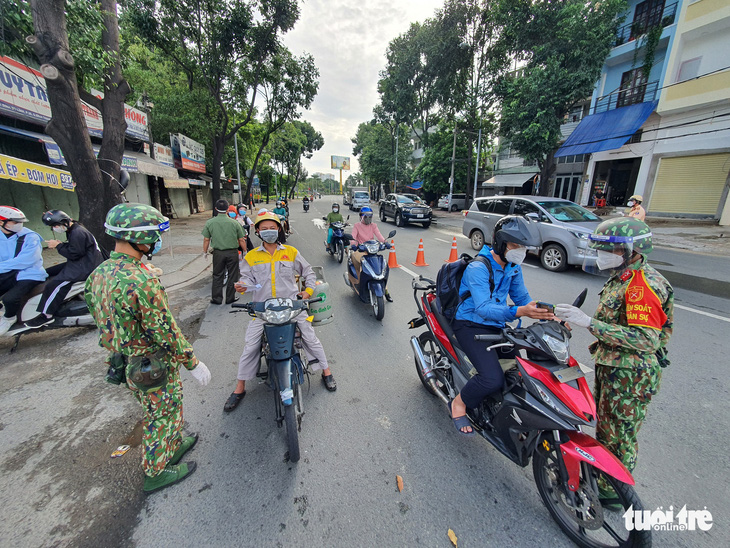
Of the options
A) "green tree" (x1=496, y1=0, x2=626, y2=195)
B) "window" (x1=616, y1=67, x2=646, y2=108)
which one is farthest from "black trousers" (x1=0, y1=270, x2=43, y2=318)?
"window" (x1=616, y1=67, x2=646, y2=108)

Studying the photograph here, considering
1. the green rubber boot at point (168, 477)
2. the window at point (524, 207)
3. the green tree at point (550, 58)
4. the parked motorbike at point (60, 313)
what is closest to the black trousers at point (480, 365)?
the green rubber boot at point (168, 477)

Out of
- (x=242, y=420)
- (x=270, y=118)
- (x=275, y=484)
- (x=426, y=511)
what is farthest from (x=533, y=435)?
(x=270, y=118)

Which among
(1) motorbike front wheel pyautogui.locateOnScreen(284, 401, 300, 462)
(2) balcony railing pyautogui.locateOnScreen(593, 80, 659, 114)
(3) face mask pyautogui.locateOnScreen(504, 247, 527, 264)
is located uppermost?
(2) balcony railing pyautogui.locateOnScreen(593, 80, 659, 114)

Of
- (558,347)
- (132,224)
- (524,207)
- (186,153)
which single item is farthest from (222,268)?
(186,153)

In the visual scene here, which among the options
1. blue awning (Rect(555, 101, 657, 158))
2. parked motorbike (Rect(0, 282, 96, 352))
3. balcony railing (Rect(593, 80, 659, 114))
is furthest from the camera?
balcony railing (Rect(593, 80, 659, 114))

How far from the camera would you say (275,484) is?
80.5 inches

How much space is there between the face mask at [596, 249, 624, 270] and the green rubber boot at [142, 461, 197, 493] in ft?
9.89

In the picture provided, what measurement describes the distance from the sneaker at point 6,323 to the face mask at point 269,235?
3676 millimetres

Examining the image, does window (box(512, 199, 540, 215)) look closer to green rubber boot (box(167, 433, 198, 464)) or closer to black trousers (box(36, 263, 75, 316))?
green rubber boot (box(167, 433, 198, 464))

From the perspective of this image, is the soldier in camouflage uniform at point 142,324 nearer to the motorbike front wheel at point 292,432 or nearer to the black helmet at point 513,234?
the motorbike front wheel at point 292,432

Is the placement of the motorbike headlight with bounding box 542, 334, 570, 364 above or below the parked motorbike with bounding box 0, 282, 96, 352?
above

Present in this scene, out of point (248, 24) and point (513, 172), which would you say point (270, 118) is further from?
point (513, 172)

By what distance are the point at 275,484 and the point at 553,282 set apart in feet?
22.0

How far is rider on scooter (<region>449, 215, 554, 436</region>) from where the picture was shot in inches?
78.4
